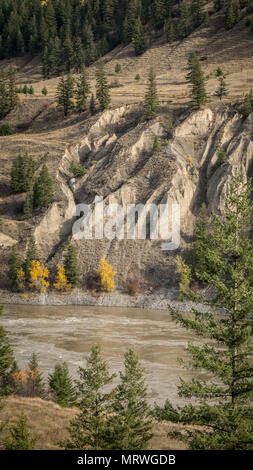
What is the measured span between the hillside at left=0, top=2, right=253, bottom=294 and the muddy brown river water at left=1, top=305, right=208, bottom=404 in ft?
34.6

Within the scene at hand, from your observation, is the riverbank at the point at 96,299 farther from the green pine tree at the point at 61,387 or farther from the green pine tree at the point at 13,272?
the green pine tree at the point at 61,387

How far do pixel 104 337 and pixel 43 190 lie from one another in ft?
121

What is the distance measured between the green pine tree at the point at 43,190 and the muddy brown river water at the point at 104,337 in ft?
69.2

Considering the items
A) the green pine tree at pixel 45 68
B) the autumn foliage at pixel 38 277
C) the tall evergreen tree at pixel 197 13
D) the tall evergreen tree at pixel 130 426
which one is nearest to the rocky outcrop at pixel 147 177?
the autumn foliage at pixel 38 277

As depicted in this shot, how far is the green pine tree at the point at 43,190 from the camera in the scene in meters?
72.1

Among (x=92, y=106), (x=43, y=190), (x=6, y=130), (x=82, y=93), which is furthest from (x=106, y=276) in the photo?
(x=6, y=130)

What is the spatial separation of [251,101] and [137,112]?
79.5 ft

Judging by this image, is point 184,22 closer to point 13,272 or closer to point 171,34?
point 171,34

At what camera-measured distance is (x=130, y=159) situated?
7762 cm

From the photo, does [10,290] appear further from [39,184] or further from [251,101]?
[251,101]

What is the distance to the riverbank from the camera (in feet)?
196

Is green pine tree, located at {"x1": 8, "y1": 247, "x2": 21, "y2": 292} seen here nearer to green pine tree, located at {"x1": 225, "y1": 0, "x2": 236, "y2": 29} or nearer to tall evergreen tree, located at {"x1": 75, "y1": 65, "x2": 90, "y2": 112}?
tall evergreen tree, located at {"x1": 75, "y1": 65, "x2": 90, "y2": 112}

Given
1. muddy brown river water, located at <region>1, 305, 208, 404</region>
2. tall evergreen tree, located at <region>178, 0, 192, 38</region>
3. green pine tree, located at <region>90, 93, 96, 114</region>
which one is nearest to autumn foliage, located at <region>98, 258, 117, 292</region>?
muddy brown river water, located at <region>1, 305, 208, 404</region>

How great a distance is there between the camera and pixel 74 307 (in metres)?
59.1
